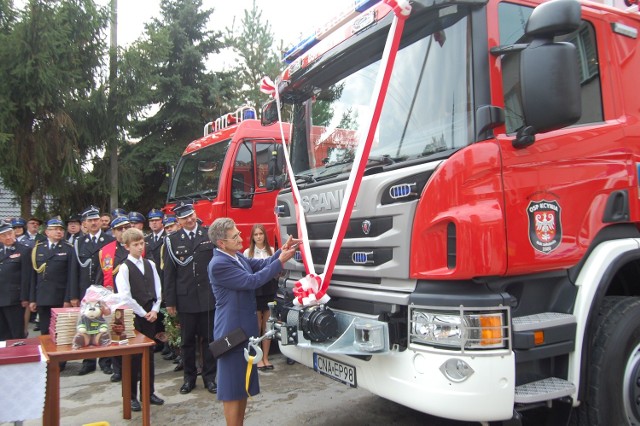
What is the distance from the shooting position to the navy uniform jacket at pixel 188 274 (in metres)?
5.15

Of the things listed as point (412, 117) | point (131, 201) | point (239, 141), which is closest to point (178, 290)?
point (239, 141)

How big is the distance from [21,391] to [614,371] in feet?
11.8

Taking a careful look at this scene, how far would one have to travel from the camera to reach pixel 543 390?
2686 mm

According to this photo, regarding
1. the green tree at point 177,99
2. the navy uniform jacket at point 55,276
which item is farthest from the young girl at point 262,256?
the green tree at point 177,99

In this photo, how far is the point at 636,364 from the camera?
3080mm

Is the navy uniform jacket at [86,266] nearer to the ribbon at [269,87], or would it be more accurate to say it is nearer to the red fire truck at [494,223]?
the ribbon at [269,87]

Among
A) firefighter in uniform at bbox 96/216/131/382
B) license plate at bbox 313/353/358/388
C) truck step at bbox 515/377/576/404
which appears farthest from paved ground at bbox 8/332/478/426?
truck step at bbox 515/377/576/404

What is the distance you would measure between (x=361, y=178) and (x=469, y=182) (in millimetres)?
702

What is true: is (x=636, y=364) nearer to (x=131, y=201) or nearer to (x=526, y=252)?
(x=526, y=252)

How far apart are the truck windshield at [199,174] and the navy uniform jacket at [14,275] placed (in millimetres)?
2452

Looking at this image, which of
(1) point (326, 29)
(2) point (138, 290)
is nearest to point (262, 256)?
(2) point (138, 290)

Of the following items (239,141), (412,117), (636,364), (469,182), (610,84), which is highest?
(239,141)

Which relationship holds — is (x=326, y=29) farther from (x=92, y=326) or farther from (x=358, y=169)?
(x=92, y=326)

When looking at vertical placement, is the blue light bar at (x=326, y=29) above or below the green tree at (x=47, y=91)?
below
